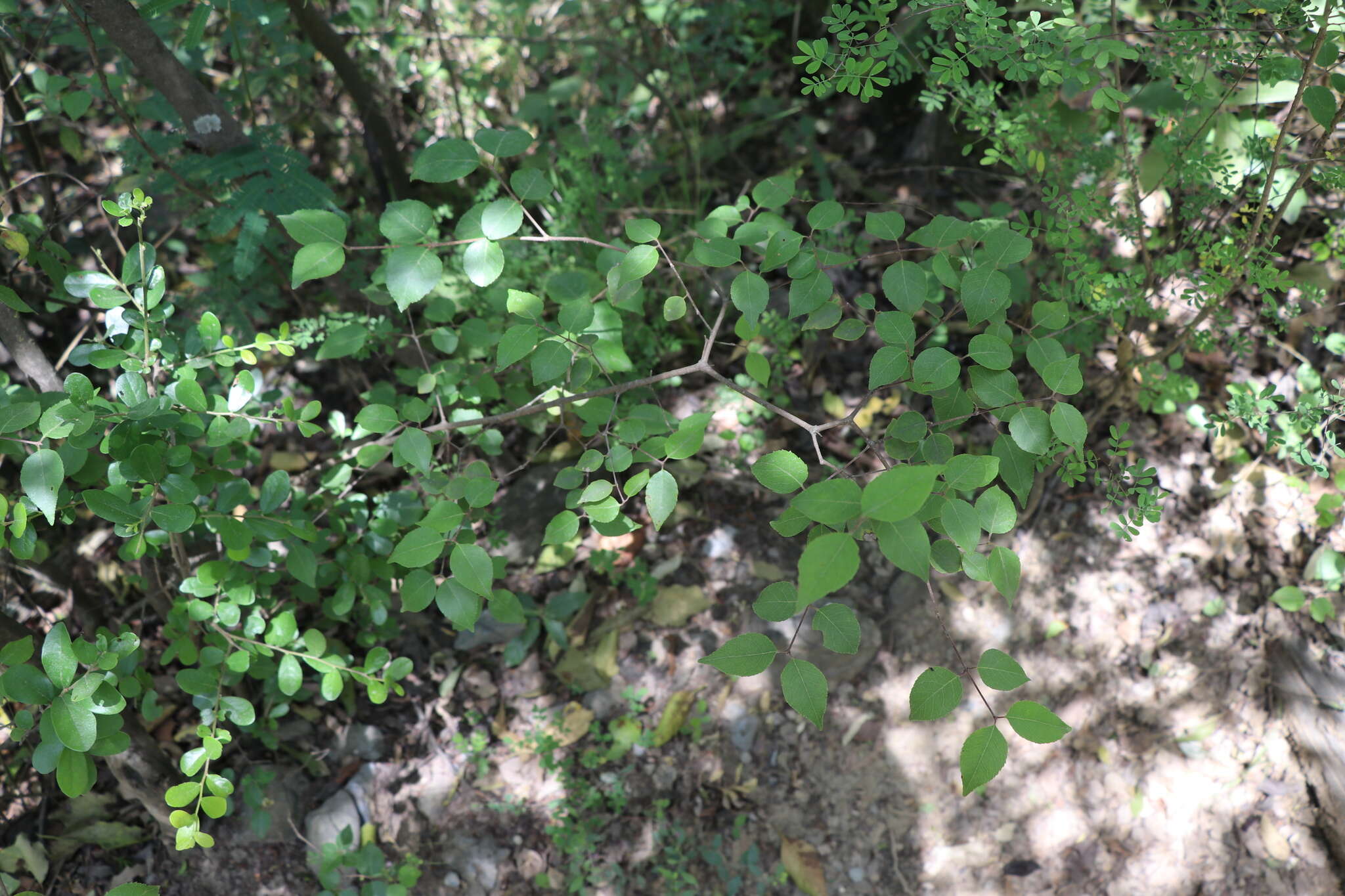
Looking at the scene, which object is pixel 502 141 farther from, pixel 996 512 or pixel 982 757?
pixel 982 757

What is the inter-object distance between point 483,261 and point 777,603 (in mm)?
739

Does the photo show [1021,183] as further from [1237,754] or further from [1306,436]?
[1237,754]

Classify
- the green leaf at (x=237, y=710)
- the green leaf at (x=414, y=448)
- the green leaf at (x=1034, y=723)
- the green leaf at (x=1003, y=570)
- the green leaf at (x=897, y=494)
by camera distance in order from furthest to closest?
the green leaf at (x=237, y=710)
the green leaf at (x=414, y=448)
the green leaf at (x=1003, y=570)
the green leaf at (x=1034, y=723)
the green leaf at (x=897, y=494)

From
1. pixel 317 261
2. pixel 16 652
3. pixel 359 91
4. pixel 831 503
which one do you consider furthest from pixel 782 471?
pixel 359 91

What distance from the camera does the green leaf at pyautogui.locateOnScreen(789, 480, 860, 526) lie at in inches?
43.6

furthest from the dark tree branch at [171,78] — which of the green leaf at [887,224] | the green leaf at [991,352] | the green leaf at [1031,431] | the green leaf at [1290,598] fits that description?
the green leaf at [1290,598]

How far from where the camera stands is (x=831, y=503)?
3.64ft

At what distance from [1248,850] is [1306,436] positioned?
3.72ft

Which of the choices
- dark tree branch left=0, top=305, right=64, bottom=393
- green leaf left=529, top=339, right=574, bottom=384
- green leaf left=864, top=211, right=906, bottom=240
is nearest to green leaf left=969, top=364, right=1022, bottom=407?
green leaf left=864, top=211, right=906, bottom=240

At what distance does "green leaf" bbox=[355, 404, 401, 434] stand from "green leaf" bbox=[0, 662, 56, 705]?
0.67 m

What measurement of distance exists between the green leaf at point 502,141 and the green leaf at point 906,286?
67 centimetres

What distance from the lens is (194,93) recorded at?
2.02 metres

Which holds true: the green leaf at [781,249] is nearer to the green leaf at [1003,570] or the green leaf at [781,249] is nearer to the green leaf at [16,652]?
the green leaf at [1003,570]

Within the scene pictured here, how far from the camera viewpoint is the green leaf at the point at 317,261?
1.36 metres
